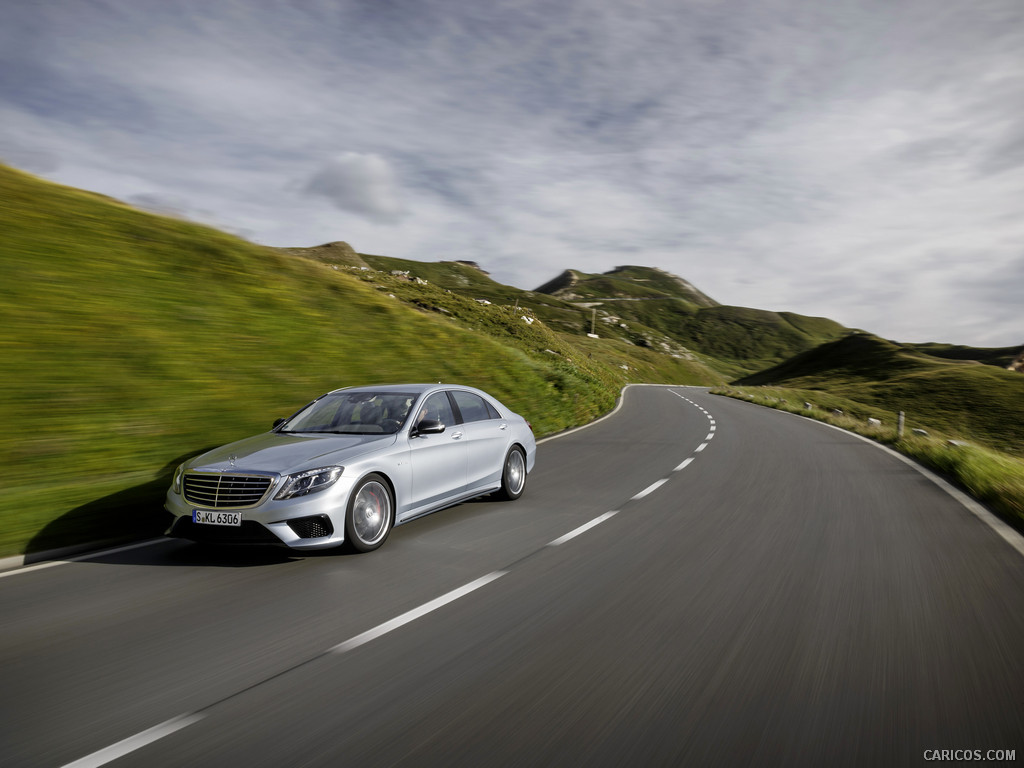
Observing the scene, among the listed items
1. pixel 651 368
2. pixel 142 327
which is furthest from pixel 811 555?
pixel 651 368

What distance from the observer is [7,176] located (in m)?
16.4

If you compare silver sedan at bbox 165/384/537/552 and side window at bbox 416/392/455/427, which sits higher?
side window at bbox 416/392/455/427

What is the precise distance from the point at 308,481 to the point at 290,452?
555mm

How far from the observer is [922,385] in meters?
92.9

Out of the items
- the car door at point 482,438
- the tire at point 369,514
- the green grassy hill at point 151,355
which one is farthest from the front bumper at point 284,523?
the car door at point 482,438

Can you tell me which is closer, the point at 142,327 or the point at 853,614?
the point at 853,614

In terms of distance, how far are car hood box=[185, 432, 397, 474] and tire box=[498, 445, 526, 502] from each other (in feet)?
7.74

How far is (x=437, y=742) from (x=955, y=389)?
326ft

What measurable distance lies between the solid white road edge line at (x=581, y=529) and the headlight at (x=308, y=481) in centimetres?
210

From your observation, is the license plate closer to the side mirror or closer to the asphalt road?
the asphalt road

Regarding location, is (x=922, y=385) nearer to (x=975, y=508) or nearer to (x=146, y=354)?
(x=975, y=508)

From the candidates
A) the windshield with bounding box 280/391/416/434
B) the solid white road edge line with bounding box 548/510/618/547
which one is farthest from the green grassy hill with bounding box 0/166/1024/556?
the solid white road edge line with bounding box 548/510/618/547

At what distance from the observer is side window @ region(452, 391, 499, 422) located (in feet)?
28.6

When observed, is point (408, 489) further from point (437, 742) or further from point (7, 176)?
point (7, 176)
